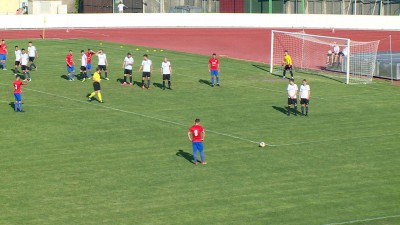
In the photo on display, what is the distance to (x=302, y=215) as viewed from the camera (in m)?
29.2

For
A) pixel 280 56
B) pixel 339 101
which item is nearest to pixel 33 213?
pixel 339 101

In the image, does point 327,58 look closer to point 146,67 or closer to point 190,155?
point 146,67

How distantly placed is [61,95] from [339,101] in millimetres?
14758

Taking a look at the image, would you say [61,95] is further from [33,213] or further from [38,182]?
[33,213]

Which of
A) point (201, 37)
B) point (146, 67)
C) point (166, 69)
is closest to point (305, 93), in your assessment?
point (166, 69)

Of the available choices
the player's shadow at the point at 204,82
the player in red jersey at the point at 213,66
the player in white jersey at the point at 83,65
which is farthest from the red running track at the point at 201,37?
the player in white jersey at the point at 83,65

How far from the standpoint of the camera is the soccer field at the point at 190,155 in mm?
29609

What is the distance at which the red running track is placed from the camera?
229 feet

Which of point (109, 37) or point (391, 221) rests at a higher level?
point (109, 37)

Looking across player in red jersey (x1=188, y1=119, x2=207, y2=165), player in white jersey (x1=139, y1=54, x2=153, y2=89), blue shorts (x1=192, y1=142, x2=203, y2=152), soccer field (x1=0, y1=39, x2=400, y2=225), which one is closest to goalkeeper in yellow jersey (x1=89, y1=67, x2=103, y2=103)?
soccer field (x1=0, y1=39, x2=400, y2=225)

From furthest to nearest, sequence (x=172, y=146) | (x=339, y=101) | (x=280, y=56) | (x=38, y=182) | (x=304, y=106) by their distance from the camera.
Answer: (x=280, y=56), (x=339, y=101), (x=304, y=106), (x=172, y=146), (x=38, y=182)

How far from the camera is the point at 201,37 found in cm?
7812

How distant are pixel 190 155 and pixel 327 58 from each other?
89.6 ft

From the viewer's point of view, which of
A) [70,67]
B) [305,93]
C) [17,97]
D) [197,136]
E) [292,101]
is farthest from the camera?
[70,67]
